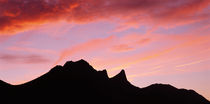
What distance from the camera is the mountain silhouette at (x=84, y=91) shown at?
4225 inches

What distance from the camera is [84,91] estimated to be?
129m

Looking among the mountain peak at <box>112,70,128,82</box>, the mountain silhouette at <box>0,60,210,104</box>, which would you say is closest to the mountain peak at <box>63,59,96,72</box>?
the mountain silhouette at <box>0,60,210,104</box>

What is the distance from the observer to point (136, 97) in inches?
5782

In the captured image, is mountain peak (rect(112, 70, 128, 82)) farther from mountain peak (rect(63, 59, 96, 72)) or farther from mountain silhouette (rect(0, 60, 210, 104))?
mountain peak (rect(63, 59, 96, 72))

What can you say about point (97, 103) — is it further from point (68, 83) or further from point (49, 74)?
point (49, 74)

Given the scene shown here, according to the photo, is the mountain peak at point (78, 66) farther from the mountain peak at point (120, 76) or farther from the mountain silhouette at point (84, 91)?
the mountain peak at point (120, 76)

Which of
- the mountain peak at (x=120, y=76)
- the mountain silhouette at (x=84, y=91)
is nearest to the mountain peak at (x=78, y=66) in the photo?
the mountain silhouette at (x=84, y=91)

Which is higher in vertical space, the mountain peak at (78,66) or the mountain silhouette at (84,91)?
the mountain peak at (78,66)

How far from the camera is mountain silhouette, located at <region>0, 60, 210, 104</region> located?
10731cm

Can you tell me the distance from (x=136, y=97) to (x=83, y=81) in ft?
102

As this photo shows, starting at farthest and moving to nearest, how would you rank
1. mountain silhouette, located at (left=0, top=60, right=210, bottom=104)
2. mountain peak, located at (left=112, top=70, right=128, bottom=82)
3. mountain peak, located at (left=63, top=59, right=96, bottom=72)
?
mountain peak, located at (left=112, top=70, right=128, bottom=82) → mountain peak, located at (left=63, top=59, right=96, bottom=72) → mountain silhouette, located at (left=0, top=60, right=210, bottom=104)

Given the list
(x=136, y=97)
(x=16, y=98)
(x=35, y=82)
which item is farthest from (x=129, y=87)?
(x=16, y=98)

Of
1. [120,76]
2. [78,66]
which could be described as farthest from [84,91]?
[120,76]

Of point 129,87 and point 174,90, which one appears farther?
point 174,90
